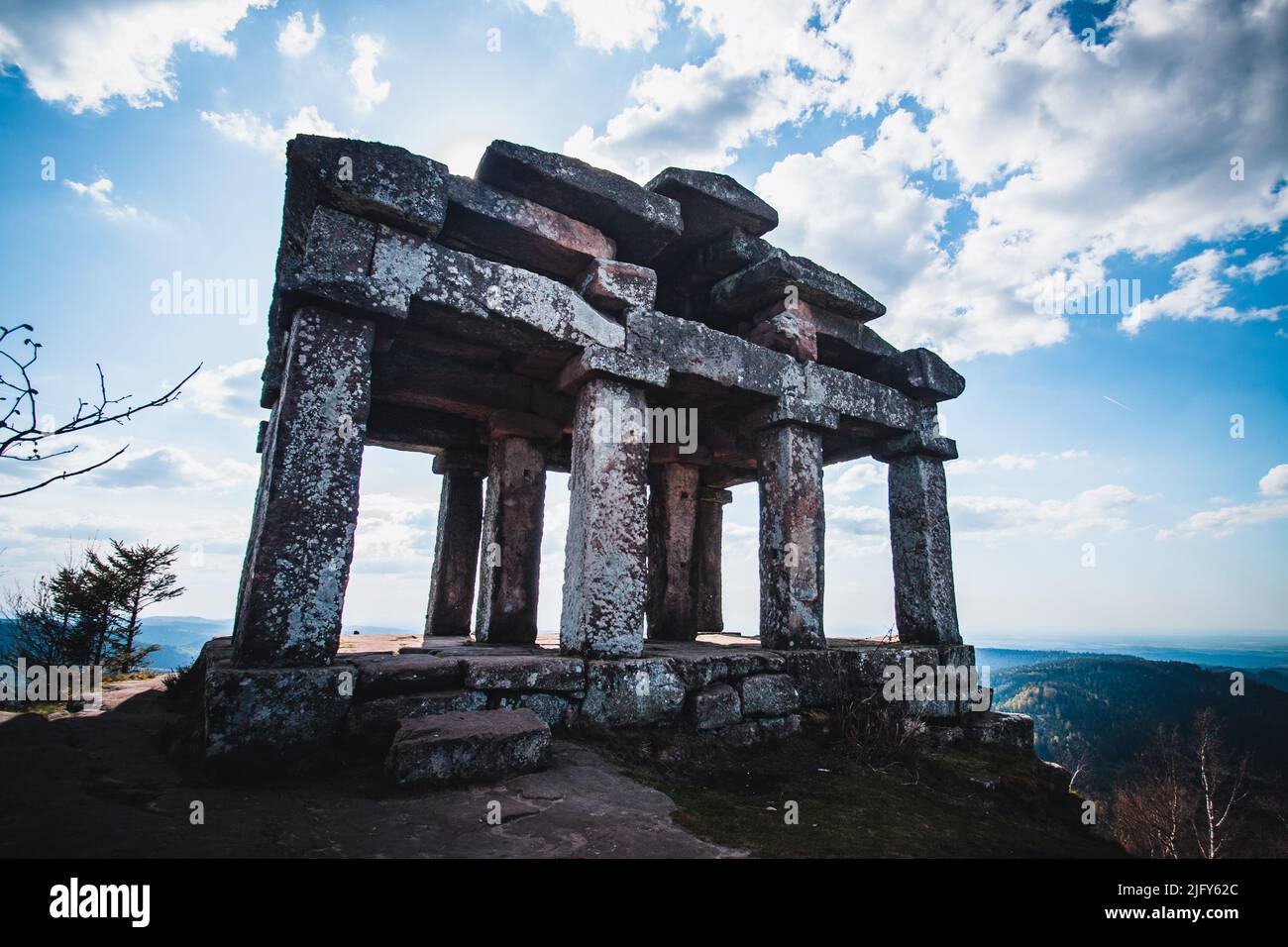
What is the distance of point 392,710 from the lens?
3590 millimetres

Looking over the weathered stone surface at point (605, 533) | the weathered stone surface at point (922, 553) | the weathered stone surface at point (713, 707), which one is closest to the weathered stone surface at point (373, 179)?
the weathered stone surface at point (605, 533)

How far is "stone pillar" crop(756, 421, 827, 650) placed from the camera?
5660mm

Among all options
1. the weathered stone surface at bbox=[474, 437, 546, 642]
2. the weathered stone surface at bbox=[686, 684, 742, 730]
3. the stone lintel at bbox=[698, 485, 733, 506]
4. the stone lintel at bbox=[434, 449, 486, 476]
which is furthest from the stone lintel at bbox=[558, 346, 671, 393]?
the stone lintel at bbox=[698, 485, 733, 506]

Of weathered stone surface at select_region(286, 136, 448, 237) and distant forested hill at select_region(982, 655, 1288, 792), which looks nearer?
weathered stone surface at select_region(286, 136, 448, 237)

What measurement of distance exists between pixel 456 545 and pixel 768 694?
4.96m

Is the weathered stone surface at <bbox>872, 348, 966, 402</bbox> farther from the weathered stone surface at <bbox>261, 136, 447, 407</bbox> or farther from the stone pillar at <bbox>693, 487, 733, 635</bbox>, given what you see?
the weathered stone surface at <bbox>261, 136, 447, 407</bbox>

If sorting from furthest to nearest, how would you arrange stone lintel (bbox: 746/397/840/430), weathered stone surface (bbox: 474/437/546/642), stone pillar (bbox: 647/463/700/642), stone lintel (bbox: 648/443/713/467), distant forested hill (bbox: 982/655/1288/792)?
distant forested hill (bbox: 982/655/1288/792) < stone lintel (bbox: 648/443/713/467) < stone pillar (bbox: 647/463/700/642) < weathered stone surface (bbox: 474/437/546/642) < stone lintel (bbox: 746/397/840/430)

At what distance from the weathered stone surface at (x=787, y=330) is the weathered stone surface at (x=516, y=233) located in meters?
1.87

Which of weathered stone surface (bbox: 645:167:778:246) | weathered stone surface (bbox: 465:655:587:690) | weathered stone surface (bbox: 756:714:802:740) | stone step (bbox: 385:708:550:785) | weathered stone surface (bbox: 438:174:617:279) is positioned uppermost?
weathered stone surface (bbox: 645:167:778:246)

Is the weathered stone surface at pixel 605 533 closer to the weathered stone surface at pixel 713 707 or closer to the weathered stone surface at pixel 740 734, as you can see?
the weathered stone surface at pixel 713 707

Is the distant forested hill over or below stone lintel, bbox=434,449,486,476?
below

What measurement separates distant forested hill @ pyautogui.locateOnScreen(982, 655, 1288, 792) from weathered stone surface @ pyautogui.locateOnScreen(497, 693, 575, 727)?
4946 cm
